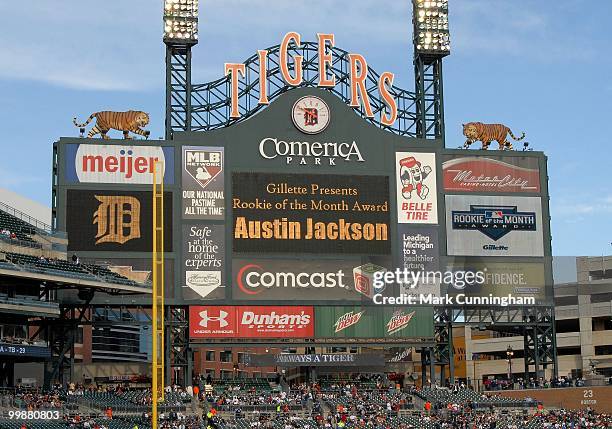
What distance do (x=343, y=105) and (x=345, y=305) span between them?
9363 mm

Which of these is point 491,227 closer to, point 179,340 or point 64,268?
point 179,340

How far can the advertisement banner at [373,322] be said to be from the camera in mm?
50438

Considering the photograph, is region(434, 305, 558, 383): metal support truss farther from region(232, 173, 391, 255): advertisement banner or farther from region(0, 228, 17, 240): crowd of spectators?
region(0, 228, 17, 240): crowd of spectators

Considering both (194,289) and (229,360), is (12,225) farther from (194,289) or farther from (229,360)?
(229,360)

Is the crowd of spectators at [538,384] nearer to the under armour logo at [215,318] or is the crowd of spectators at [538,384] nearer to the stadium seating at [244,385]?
the stadium seating at [244,385]

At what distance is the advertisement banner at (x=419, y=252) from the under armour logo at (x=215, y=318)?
831 cm

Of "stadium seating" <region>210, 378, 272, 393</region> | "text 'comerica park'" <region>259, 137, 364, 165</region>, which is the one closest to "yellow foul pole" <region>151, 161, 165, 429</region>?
"stadium seating" <region>210, 378, 272, 393</region>

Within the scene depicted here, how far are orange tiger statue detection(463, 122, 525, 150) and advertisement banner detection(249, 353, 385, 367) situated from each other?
37.0 ft

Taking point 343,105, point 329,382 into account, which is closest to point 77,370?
point 329,382

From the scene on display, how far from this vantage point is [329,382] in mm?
54281

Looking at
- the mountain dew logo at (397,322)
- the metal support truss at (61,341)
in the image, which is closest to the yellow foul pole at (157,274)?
the metal support truss at (61,341)

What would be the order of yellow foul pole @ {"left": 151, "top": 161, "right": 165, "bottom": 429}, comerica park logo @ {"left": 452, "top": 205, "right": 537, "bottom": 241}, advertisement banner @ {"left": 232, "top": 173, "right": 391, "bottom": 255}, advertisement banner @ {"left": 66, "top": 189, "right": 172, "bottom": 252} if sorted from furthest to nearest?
comerica park logo @ {"left": 452, "top": 205, "right": 537, "bottom": 241} → advertisement banner @ {"left": 232, "top": 173, "right": 391, "bottom": 255} → advertisement banner @ {"left": 66, "top": 189, "right": 172, "bottom": 252} → yellow foul pole @ {"left": 151, "top": 161, "right": 165, "bottom": 429}

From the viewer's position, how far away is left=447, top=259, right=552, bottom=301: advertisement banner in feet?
170

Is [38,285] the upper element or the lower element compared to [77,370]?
upper
